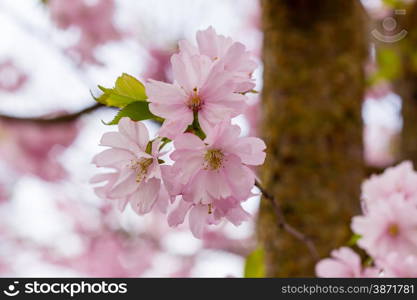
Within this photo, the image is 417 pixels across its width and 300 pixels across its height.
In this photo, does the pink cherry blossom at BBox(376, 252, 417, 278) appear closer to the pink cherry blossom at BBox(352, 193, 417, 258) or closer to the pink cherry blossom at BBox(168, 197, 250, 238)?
the pink cherry blossom at BBox(352, 193, 417, 258)

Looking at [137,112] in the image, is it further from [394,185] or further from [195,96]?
[394,185]

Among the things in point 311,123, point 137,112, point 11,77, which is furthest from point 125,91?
point 11,77

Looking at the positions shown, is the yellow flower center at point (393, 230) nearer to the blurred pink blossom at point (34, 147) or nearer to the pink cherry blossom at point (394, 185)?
the pink cherry blossom at point (394, 185)

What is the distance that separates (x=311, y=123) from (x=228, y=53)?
0.73 meters

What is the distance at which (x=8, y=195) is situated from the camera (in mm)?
4047

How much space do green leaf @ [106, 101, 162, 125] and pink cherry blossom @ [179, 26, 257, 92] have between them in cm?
7

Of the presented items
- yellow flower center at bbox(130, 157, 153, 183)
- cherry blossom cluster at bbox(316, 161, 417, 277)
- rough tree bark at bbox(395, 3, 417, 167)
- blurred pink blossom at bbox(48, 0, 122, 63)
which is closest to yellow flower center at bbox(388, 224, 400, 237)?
cherry blossom cluster at bbox(316, 161, 417, 277)

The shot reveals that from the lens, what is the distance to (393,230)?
79 cm

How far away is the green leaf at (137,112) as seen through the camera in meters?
0.51

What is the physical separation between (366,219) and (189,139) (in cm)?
41

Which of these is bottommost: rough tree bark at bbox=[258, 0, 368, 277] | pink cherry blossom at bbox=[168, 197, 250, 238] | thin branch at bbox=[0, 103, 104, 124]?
pink cherry blossom at bbox=[168, 197, 250, 238]

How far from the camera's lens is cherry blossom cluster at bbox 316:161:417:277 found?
78cm

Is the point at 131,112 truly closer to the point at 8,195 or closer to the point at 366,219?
A: the point at 366,219

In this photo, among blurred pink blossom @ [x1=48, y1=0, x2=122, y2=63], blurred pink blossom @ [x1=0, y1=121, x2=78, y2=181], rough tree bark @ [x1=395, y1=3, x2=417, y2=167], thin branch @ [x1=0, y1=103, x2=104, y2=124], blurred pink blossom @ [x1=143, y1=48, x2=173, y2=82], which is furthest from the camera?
blurred pink blossom @ [x1=0, y1=121, x2=78, y2=181]
